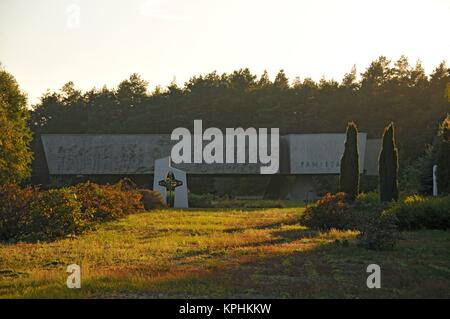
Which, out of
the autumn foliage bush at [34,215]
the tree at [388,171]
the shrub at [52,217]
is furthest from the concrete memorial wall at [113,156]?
the autumn foliage bush at [34,215]

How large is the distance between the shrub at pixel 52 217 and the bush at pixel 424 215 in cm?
983

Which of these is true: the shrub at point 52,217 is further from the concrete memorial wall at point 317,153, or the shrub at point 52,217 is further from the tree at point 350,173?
the concrete memorial wall at point 317,153

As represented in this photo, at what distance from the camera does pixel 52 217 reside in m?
17.8

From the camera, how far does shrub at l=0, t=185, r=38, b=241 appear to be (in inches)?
682

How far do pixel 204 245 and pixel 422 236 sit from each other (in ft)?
21.4

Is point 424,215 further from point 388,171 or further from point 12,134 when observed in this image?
point 12,134

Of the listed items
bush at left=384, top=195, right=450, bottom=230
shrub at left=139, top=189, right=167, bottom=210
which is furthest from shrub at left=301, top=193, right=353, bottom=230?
shrub at left=139, top=189, right=167, bottom=210

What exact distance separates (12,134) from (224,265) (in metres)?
Answer: 33.6

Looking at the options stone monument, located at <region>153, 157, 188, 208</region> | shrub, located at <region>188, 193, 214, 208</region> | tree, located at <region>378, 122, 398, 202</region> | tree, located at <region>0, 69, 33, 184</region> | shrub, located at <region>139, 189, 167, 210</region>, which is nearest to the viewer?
tree, located at <region>378, 122, 398, 202</region>

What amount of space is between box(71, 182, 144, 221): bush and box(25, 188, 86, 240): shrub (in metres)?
2.29

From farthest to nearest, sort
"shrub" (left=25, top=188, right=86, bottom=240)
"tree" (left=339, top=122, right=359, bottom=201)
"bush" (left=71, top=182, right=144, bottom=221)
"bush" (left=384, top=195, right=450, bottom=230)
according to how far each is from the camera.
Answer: "tree" (left=339, top=122, right=359, bottom=201), "bush" (left=71, top=182, right=144, bottom=221), "bush" (left=384, top=195, right=450, bottom=230), "shrub" (left=25, top=188, right=86, bottom=240)

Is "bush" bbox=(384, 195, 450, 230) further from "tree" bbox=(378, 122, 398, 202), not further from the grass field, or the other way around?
"tree" bbox=(378, 122, 398, 202)
